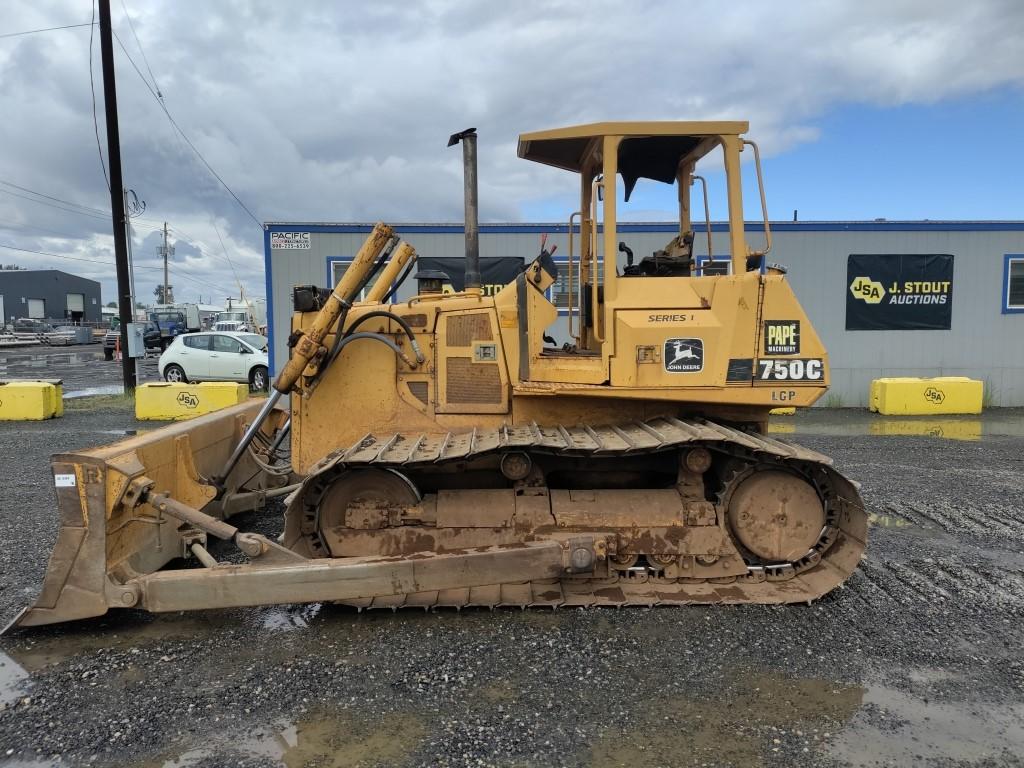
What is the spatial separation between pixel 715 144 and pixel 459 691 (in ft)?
12.7

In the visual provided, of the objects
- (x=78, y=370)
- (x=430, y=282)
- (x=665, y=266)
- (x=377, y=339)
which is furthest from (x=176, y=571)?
(x=78, y=370)

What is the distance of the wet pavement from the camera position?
18.3 m

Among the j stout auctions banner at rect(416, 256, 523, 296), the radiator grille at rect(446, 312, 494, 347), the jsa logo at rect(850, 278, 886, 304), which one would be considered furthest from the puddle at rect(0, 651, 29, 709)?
the jsa logo at rect(850, 278, 886, 304)

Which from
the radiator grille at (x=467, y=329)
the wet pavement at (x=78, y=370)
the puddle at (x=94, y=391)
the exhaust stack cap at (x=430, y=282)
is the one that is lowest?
the puddle at (x=94, y=391)

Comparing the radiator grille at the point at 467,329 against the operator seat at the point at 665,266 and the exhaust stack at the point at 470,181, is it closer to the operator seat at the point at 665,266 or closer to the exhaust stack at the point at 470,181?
the exhaust stack at the point at 470,181

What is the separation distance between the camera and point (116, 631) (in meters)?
4.05

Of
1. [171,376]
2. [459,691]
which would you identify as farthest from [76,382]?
[459,691]

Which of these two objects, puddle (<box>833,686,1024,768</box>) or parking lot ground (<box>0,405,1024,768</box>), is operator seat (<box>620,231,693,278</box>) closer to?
parking lot ground (<box>0,405,1024,768</box>)

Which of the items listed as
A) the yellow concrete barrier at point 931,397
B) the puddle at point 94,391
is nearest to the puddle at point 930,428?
the yellow concrete barrier at point 931,397

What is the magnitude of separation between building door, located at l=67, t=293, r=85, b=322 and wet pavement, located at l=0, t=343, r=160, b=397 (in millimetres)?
43400

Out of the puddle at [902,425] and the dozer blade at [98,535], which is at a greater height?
the dozer blade at [98,535]

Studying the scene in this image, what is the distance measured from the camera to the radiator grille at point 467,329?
4.77 meters

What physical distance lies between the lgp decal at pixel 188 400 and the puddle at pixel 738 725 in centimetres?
1127

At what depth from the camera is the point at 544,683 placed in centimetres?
346
